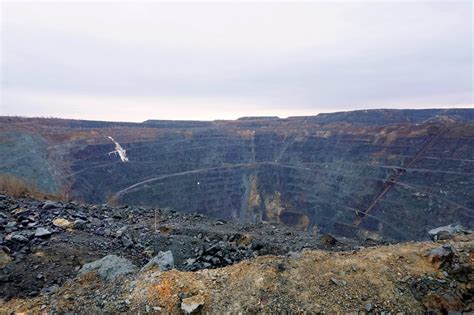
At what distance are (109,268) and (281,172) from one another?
4275 cm

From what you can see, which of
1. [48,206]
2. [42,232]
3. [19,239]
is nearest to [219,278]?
[42,232]

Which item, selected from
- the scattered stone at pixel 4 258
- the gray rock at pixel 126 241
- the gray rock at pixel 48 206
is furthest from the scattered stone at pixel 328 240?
the gray rock at pixel 48 206

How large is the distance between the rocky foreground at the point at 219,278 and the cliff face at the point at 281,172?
24.1 m

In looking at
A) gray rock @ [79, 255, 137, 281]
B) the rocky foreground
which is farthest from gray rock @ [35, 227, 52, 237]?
gray rock @ [79, 255, 137, 281]

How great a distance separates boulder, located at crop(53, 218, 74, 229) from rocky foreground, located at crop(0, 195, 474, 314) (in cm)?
49

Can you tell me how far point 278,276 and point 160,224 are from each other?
7909 mm

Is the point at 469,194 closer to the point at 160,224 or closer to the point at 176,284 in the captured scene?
the point at 160,224

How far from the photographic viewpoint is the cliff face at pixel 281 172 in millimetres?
32406

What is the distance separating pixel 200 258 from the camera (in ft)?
33.0

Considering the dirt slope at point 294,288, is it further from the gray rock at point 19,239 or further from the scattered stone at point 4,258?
the gray rock at point 19,239

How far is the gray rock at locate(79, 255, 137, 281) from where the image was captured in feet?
27.3

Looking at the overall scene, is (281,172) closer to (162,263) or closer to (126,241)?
(126,241)

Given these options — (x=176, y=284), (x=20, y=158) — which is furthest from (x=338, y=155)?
(x=176, y=284)

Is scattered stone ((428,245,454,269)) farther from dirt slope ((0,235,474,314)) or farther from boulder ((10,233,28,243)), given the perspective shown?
boulder ((10,233,28,243))
